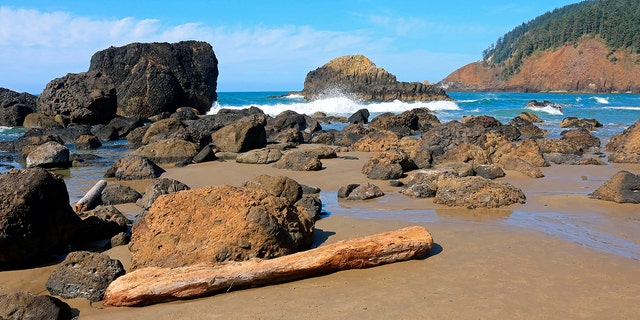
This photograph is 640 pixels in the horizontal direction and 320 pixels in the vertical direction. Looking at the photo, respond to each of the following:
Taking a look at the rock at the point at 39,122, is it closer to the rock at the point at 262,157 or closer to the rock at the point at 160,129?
the rock at the point at 160,129

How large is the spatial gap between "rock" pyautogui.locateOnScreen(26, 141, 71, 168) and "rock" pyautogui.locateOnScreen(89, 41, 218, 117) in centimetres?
1512

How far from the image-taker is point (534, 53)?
13338 cm

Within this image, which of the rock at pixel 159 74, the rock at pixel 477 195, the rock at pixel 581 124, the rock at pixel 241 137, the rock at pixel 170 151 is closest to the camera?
the rock at pixel 477 195

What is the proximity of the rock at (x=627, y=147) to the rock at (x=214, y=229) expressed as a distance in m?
10.1

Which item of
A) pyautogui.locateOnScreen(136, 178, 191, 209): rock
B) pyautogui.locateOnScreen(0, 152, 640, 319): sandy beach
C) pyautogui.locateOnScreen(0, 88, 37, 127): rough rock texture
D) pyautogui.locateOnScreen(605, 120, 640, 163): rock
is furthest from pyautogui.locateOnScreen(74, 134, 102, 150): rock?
pyautogui.locateOnScreen(605, 120, 640, 163): rock

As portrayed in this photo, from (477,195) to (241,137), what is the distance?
9.15 meters

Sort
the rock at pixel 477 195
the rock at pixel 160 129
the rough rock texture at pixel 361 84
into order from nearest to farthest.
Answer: the rock at pixel 477 195, the rock at pixel 160 129, the rough rock texture at pixel 361 84

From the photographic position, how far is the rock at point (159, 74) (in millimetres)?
28719

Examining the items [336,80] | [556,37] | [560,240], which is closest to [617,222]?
[560,240]

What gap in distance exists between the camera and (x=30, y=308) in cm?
382

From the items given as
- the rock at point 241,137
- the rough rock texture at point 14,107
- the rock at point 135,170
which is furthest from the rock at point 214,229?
the rough rock texture at point 14,107

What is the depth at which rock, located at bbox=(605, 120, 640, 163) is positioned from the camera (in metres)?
12.6

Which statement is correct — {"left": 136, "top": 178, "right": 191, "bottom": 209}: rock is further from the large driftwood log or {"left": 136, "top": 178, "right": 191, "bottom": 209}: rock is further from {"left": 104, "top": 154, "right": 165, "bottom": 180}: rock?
the large driftwood log

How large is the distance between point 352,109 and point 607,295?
1648 inches
